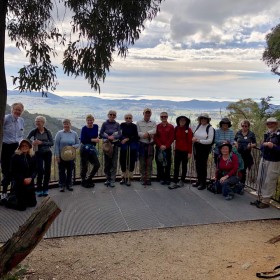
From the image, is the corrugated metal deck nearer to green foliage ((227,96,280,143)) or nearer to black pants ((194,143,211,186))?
black pants ((194,143,211,186))

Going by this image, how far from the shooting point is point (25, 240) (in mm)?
3506

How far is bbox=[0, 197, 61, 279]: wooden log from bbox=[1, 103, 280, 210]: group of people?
266 centimetres

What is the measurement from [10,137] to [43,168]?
93cm

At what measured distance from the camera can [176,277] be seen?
3986 millimetres

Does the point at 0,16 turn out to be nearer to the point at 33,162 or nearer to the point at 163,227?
the point at 33,162

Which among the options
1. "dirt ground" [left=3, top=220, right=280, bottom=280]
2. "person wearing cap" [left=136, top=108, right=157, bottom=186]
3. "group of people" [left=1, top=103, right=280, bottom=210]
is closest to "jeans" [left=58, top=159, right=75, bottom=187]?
"group of people" [left=1, top=103, right=280, bottom=210]

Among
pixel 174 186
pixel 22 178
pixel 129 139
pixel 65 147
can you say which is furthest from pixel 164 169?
pixel 22 178

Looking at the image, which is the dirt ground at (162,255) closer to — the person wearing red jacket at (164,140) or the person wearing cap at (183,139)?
the person wearing cap at (183,139)

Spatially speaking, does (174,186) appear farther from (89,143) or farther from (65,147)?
(65,147)

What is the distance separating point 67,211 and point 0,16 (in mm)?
3552

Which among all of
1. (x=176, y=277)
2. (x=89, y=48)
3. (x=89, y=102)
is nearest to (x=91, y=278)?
(x=176, y=277)

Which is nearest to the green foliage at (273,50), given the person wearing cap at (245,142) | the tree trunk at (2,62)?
the person wearing cap at (245,142)

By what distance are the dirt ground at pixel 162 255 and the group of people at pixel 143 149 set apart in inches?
64.0

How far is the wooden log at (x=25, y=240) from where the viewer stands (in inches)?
138
